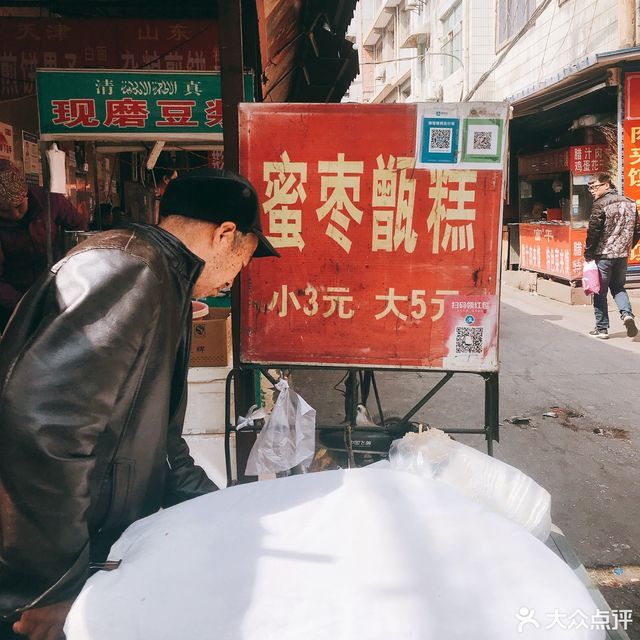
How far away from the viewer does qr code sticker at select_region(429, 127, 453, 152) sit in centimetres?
280

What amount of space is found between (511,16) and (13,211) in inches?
659

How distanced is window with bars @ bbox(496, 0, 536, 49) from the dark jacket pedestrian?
14.7 m

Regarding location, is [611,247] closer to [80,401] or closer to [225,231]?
[225,231]

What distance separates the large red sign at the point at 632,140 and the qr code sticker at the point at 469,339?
8.29 metres

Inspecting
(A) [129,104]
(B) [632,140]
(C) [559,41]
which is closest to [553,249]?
(B) [632,140]

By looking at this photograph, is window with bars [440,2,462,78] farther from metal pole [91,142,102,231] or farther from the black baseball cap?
the black baseball cap

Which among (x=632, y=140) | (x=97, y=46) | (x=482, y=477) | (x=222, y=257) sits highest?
(x=97, y=46)

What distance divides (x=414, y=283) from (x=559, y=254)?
34.6 feet

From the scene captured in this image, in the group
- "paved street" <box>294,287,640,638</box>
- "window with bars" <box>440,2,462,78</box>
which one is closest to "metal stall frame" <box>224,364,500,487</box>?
"paved street" <box>294,287,640,638</box>

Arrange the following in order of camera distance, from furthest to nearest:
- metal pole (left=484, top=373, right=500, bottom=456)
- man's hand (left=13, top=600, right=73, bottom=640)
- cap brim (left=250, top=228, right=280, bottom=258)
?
metal pole (left=484, top=373, right=500, bottom=456)
cap brim (left=250, top=228, right=280, bottom=258)
man's hand (left=13, top=600, right=73, bottom=640)

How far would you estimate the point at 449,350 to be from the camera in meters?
2.98

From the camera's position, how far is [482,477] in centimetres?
206

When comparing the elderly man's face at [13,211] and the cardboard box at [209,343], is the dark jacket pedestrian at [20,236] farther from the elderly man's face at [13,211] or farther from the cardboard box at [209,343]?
the cardboard box at [209,343]

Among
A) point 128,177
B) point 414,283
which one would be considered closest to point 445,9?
point 128,177
